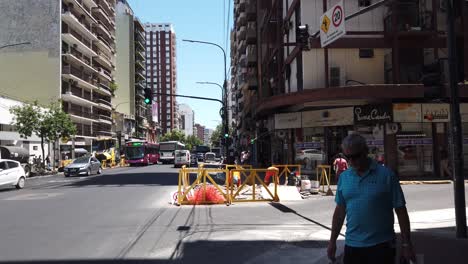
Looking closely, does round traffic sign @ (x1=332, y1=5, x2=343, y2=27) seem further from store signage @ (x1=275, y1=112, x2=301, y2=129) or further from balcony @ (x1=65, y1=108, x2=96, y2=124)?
balcony @ (x1=65, y1=108, x2=96, y2=124)

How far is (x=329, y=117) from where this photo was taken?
93.4 feet

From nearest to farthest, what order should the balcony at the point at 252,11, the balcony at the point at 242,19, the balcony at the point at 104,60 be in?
the balcony at the point at 252,11, the balcony at the point at 242,19, the balcony at the point at 104,60

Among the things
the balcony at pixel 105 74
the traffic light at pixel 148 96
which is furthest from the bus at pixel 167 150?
the traffic light at pixel 148 96

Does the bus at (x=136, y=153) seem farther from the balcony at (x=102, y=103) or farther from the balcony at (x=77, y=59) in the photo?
the balcony at (x=102, y=103)

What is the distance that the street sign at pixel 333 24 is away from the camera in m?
14.6

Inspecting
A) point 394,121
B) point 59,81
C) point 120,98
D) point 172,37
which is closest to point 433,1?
point 394,121

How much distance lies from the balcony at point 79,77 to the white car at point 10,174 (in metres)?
46.4

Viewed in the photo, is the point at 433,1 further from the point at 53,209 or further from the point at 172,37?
the point at 172,37

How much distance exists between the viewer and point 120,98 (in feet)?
391

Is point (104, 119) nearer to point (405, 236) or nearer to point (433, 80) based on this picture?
point (433, 80)

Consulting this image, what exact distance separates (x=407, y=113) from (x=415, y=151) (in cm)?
231

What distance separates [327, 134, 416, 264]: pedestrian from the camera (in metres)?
4.12

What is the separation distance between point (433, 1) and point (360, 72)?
556cm

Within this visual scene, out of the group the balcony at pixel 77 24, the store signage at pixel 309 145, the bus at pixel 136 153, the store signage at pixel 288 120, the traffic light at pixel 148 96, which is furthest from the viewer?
the balcony at pixel 77 24
